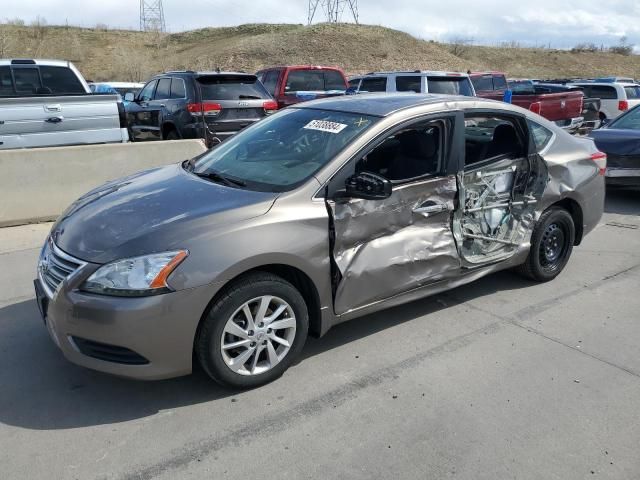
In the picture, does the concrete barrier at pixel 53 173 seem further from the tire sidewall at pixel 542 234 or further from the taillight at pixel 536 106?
the taillight at pixel 536 106

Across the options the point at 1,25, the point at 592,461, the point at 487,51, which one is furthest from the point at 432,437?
the point at 487,51

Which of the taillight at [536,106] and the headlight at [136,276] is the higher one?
the taillight at [536,106]

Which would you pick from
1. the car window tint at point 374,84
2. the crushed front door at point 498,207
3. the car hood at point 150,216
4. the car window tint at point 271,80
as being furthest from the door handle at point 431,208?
the car window tint at point 374,84

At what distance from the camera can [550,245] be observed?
16.5 feet

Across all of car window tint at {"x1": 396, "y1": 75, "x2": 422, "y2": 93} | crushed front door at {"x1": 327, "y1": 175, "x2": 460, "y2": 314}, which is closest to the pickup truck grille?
crushed front door at {"x1": 327, "y1": 175, "x2": 460, "y2": 314}

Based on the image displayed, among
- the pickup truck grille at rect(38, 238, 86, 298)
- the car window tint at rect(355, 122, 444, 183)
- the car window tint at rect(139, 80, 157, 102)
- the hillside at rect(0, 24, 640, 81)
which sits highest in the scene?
the hillside at rect(0, 24, 640, 81)

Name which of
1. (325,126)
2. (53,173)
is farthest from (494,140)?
(53,173)

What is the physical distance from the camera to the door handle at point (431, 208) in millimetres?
3895

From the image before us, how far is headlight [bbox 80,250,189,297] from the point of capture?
9.50 feet

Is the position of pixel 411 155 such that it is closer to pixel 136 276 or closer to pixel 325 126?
pixel 325 126

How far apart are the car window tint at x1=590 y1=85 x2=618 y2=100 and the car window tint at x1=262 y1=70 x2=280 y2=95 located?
10.8 metres

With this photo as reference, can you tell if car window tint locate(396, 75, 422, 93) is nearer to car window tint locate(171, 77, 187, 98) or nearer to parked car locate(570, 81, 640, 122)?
car window tint locate(171, 77, 187, 98)

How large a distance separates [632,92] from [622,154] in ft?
36.0

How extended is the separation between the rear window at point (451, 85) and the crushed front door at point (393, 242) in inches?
366
